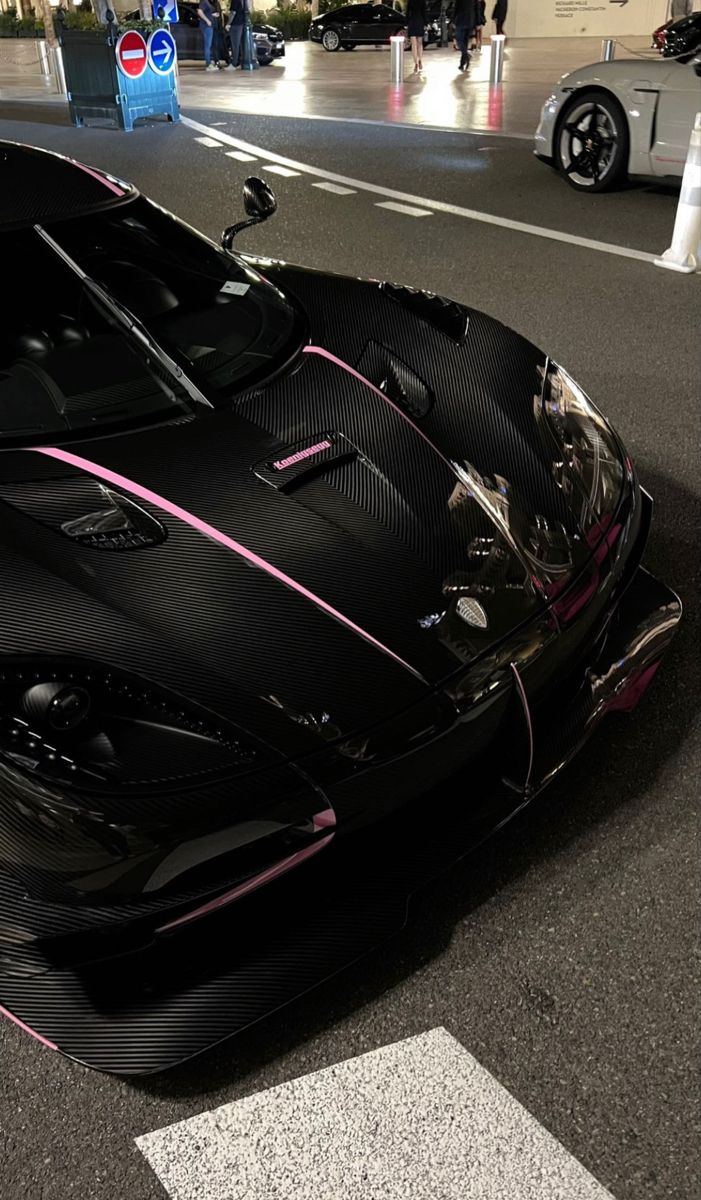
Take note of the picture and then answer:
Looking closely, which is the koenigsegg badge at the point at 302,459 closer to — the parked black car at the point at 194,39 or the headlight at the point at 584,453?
the headlight at the point at 584,453

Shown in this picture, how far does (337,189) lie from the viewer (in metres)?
9.11

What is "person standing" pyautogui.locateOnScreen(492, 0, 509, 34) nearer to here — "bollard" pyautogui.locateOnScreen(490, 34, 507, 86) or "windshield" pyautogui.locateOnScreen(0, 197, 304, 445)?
"bollard" pyautogui.locateOnScreen(490, 34, 507, 86)

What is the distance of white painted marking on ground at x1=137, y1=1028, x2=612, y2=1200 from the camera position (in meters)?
1.71

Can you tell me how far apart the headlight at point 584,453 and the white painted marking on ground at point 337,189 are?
670cm

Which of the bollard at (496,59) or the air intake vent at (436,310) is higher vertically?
the air intake vent at (436,310)

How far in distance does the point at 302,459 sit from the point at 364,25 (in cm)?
3100

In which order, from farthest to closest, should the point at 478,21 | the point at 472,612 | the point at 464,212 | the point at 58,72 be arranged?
the point at 478,21
the point at 58,72
the point at 464,212
the point at 472,612

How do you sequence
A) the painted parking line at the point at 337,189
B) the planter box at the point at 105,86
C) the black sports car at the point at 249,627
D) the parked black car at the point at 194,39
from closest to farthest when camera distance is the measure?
1. the black sports car at the point at 249,627
2. the painted parking line at the point at 337,189
3. the planter box at the point at 105,86
4. the parked black car at the point at 194,39

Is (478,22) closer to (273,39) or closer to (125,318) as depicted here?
(273,39)

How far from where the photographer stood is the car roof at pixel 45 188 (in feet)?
8.50

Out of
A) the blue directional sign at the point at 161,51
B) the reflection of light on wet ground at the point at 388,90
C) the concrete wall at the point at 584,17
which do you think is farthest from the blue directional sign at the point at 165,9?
the concrete wall at the point at 584,17

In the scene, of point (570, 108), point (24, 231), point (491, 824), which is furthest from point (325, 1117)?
point (570, 108)

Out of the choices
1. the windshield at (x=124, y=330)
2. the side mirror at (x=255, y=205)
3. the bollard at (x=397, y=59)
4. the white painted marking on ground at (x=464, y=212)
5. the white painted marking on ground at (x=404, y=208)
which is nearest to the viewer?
the windshield at (x=124, y=330)

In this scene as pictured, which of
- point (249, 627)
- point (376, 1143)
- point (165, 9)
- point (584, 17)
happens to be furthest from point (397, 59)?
point (584, 17)
